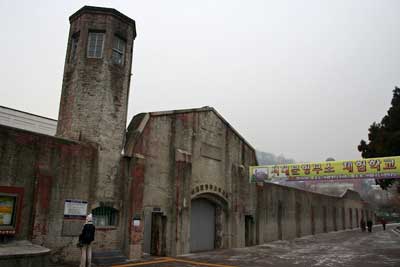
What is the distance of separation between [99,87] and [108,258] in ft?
21.8

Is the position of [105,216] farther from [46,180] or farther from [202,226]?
[202,226]

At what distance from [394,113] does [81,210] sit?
2037cm

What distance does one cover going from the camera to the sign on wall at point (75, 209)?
39.4ft

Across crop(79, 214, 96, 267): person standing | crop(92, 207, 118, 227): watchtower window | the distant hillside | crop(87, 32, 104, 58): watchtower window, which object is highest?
the distant hillside

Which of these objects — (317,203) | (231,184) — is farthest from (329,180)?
(317,203)

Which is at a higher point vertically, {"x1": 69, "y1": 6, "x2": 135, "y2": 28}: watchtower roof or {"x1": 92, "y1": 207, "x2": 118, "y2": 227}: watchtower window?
{"x1": 69, "y1": 6, "x2": 135, "y2": 28}: watchtower roof

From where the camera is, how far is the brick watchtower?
1357cm

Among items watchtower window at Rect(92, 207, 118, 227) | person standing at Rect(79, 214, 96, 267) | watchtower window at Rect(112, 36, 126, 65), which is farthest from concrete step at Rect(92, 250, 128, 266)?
watchtower window at Rect(112, 36, 126, 65)

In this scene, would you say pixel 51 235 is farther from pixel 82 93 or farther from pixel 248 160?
pixel 248 160

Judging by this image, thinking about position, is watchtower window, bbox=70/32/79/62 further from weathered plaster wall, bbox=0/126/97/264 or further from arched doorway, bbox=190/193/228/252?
arched doorway, bbox=190/193/228/252

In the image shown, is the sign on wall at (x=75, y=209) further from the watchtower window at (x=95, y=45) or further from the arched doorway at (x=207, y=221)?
the arched doorway at (x=207, y=221)

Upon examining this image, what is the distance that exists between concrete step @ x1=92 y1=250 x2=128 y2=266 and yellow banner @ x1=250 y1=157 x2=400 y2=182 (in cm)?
972

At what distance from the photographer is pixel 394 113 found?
22.7 m

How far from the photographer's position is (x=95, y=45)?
47.2ft
